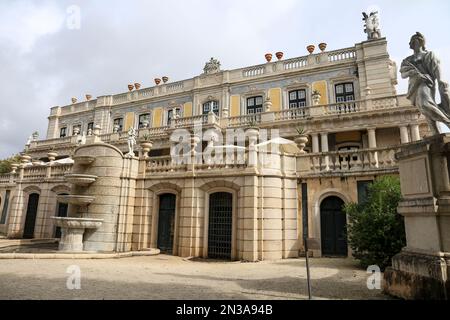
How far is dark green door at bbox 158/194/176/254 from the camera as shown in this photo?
1452 cm

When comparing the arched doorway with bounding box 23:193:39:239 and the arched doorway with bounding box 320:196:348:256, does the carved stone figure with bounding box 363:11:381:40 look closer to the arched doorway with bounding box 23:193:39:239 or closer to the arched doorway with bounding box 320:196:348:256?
the arched doorway with bounding box 320:196:348:256

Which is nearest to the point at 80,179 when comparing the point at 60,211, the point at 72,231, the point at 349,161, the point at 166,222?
the point at 72,231

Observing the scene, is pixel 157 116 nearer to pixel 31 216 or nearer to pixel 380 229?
pixel 31 216

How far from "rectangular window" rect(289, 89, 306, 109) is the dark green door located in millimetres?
14421

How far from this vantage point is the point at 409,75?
6473 mm

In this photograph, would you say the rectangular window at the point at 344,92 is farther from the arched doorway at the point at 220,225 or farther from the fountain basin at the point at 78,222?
the fountain basin at the point at 78,222

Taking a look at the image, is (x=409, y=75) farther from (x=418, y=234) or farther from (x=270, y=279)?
(x=270, y=279)

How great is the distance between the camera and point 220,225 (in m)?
13.6

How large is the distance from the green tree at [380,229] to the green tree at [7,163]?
40.0m

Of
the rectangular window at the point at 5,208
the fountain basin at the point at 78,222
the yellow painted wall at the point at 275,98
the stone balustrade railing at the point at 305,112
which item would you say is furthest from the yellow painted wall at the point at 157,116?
the fountain basin at the point at 78,222

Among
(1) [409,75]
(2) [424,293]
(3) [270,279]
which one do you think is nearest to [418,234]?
(2) [424,293]

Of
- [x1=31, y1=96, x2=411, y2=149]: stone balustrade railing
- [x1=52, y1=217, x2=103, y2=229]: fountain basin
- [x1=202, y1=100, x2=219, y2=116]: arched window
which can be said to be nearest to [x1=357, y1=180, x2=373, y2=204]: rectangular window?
[x1=31, y1=96, x2=411, y2=149]: stone balustrade railing

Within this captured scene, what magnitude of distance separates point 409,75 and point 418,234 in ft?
11.3
